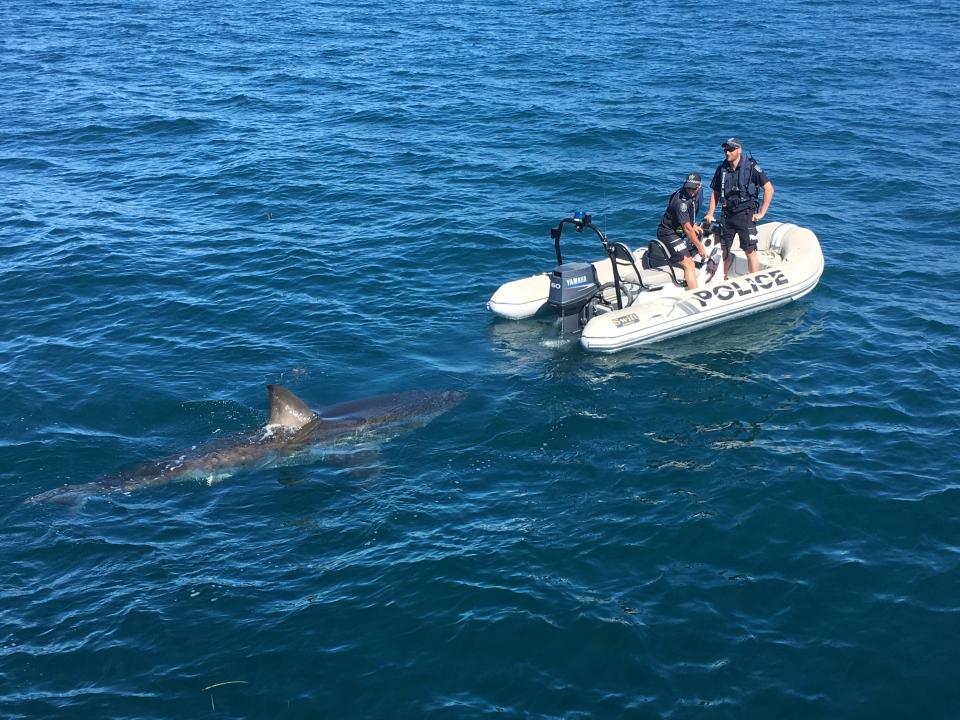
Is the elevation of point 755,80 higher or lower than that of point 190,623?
higher

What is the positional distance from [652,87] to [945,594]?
2378cm

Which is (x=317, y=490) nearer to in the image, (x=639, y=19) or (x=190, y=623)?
(x=190, y=623)

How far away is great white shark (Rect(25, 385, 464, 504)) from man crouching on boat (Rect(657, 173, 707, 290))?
547 cm

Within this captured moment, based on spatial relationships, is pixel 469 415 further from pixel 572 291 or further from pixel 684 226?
pixel 684 226

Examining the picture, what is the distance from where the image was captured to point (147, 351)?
54.5 ft

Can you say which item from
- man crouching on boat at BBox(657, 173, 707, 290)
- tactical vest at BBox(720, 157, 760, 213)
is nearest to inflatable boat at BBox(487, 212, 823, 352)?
man crouching on boat at BBox(657, 173, 707, 290)

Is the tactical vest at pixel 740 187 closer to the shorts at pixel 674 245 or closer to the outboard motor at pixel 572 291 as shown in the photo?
the shorts at pixel 674 245

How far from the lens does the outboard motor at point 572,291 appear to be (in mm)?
16234

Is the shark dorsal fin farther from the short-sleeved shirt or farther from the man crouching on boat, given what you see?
the short-sleeved shirt

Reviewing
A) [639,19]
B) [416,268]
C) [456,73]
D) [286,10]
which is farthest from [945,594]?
[286,10]

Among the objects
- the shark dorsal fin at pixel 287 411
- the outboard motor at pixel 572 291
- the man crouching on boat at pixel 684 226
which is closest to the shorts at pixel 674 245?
the man crouching on boat at pixel 684 226

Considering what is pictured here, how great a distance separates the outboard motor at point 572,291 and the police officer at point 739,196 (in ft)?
9.12

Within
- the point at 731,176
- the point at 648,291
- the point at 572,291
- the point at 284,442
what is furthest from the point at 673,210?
the point at 284,442

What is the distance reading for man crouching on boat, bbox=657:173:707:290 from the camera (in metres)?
→ 16.0
